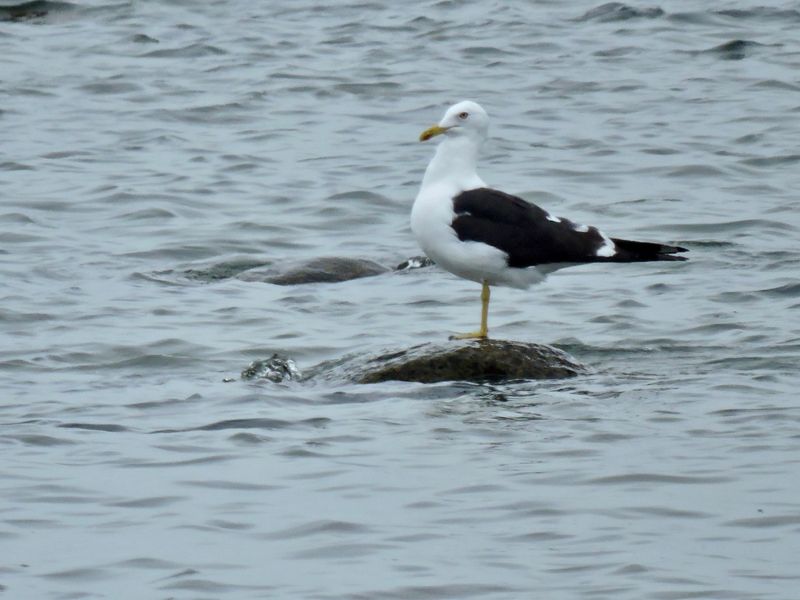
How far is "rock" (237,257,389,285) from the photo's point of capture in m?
11.3

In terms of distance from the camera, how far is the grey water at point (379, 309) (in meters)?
6.14

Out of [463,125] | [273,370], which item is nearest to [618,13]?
[463,125]

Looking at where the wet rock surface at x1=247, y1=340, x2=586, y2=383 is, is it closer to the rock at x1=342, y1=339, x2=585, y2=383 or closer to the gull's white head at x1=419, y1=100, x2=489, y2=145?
the rock at x1=342, y1=339, x2=585, y2=383

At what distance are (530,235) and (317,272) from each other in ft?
8.25

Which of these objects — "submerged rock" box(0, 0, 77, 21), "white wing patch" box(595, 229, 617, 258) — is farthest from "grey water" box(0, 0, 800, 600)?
"white wing patch" box(595, 229, 617, 258)

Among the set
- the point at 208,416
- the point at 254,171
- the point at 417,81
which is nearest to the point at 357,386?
the point at 208,416

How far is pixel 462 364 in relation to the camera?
8602 millimetres

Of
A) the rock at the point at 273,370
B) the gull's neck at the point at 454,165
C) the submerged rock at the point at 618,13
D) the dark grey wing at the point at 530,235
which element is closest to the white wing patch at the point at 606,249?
the dark grey wing at the point at 530,235

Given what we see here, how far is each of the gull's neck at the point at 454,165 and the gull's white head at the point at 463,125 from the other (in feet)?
0.28

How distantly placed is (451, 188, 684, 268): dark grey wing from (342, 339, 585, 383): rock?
1.97 ft

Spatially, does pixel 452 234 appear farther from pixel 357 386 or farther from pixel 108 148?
pixel 108 148

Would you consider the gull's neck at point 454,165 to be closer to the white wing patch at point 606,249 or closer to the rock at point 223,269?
the white wing patch at point 606,249

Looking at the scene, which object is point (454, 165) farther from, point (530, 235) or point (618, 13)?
point (618, 13)

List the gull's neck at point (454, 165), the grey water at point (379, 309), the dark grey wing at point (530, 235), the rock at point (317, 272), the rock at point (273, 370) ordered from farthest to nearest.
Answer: the rock at point (317, 272) < the gull's neck at point (454, 165) < the dark grey wing at point (530, 235) < the rock at point (273, 370) < the grey water at point (379, 309)
